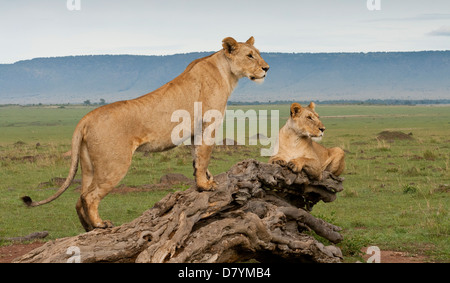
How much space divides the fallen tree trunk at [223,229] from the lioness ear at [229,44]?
1373 millimetres

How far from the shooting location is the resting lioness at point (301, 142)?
7.85 m

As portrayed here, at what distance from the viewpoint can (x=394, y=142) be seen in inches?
1228

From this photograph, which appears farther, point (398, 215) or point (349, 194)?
point (349, 194)

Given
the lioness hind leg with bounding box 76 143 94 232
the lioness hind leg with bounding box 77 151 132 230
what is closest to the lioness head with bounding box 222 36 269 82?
the lioness hind leg with bounding box 77 151 132 230

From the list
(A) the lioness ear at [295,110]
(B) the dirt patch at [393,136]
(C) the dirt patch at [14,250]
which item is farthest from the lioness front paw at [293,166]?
(B) the dirt patch at [393,136]

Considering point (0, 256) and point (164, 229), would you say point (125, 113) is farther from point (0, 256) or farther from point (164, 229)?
point (0, 256)

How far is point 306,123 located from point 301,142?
0.24 m

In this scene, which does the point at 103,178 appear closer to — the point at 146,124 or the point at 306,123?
the point at 146,124

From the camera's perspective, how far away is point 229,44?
22.8 feet

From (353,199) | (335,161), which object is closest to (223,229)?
(335,161)

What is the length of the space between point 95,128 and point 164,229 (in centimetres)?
128

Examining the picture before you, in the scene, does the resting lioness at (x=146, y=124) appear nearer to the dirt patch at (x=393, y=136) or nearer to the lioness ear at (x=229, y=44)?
the lioness ear at (x=229, y=44)

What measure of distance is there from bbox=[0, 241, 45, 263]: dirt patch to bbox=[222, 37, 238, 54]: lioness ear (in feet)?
14.8
